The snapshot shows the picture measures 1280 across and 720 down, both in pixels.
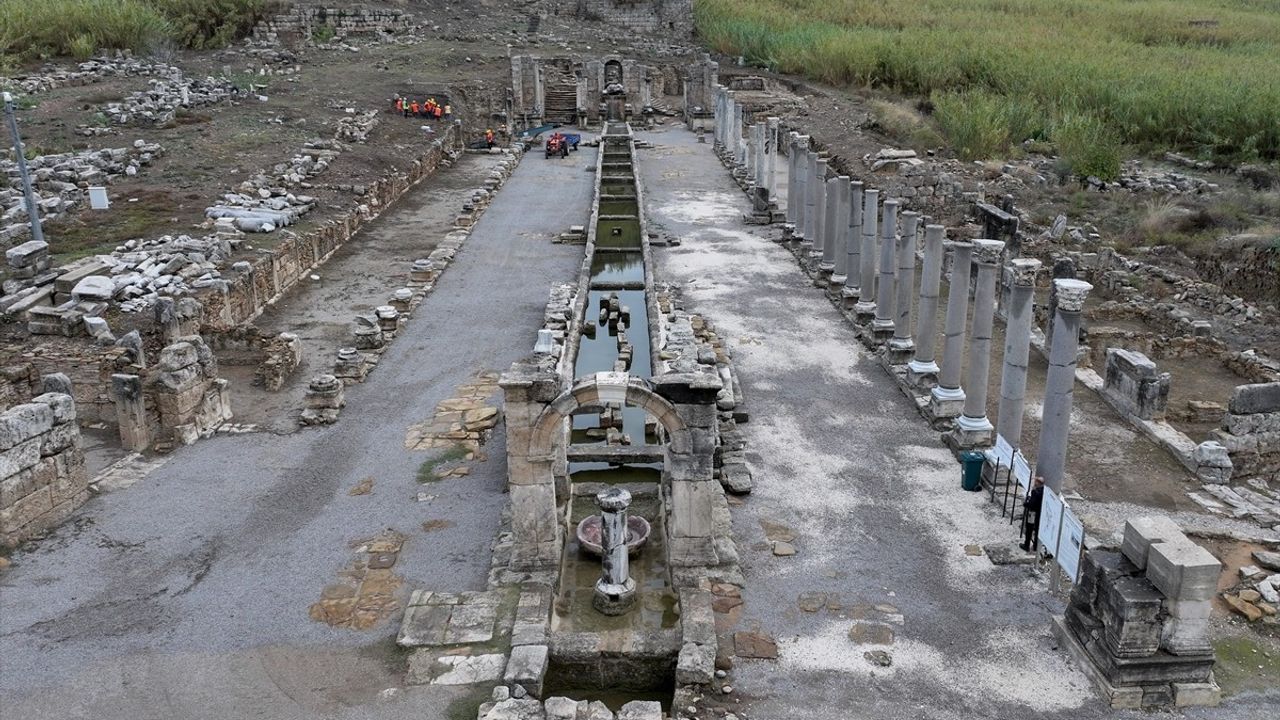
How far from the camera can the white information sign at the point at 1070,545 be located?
33.5 feet

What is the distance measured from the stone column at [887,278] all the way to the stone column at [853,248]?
185cm

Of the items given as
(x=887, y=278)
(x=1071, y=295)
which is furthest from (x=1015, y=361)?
(x=887, y=278)

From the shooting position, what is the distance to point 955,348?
15359 mm

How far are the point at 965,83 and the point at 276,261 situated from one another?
102 feet

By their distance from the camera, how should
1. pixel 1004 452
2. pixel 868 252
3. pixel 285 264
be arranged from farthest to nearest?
pixel 285 264 → pixel 868 252 → pixel 1004 452

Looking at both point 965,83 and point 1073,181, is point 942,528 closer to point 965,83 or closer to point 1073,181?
point 1073,181

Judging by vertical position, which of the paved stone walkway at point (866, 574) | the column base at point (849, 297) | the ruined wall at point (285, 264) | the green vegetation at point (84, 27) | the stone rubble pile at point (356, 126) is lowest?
the paved stone walkway at point (866, 574)

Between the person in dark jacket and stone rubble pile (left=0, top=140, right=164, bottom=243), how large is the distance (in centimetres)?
2121

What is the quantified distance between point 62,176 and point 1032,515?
25.2 m

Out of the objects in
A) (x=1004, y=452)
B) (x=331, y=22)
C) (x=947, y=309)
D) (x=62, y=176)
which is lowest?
(x=1004, y=452)

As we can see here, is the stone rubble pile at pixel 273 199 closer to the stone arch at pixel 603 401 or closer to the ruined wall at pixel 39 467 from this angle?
the ruined wall at pixel 39 467

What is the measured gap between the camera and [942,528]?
12367mm

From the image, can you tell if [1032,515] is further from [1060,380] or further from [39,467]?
[39,467]

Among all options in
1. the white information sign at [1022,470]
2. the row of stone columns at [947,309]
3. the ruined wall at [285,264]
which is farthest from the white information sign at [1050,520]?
the ruined wall at [285,264]
